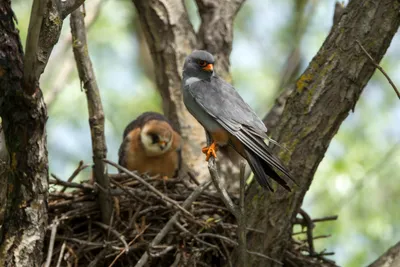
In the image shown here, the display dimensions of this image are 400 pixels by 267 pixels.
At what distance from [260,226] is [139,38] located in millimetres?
7295

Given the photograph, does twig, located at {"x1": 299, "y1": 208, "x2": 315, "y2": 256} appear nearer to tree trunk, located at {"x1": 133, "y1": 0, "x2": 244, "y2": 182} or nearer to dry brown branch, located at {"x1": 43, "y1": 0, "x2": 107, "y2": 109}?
tree trunk, located at {"x1": 133, "y1": 0, "x2": 244, "y2": 182}

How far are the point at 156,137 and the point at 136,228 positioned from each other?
1372 millimetres

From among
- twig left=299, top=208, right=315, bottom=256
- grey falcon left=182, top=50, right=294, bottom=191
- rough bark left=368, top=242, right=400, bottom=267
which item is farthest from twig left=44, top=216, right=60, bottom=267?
rough bark left=368, top=242, right=400, bottom=267

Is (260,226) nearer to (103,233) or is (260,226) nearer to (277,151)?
(277,151)

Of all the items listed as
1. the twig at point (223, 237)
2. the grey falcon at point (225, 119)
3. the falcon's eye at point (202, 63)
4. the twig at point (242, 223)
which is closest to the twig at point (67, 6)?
the twig at point (242, 223)

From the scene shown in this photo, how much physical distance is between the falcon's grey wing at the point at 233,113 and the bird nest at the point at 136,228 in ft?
1.88

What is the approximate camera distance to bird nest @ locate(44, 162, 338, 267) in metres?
5.14

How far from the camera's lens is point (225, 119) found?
4.72 metres

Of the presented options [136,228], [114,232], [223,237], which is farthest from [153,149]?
[223,237]

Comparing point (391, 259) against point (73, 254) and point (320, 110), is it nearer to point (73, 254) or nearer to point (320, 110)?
point (320, 110)

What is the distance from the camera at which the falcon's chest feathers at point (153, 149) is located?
6555 millimetres

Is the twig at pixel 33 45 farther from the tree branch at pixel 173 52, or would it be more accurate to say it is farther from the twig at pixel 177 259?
the tree branch at pixel 173 52

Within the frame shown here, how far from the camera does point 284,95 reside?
6.42 metres

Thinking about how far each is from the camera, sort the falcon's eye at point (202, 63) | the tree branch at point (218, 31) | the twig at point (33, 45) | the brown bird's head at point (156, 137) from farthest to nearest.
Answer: the tree branch at point (218, 31)
the brown bird's head at point (156, 137)
the falcon's eye at point (202, 63)
the twig at point (33, 45)
